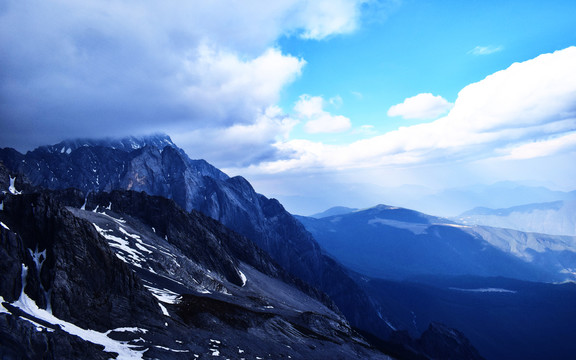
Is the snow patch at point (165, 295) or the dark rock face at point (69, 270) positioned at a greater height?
the dark rock face at point (69, 270)

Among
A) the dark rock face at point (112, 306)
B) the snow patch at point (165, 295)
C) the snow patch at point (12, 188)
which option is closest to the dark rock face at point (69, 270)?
the dark rock face at point (112, 306)

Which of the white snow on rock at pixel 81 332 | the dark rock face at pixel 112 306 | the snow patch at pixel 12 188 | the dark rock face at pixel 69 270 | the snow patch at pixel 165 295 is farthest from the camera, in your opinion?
the snow patch at pixel 12 188

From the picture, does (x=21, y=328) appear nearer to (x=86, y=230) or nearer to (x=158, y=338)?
(x=158, y=338)

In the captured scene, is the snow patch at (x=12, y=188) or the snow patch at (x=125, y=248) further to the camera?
the snow patch at (x=12, y=188)

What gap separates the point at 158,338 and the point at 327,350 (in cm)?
4750

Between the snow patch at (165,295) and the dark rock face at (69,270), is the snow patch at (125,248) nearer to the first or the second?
the snow patch at (165,295)

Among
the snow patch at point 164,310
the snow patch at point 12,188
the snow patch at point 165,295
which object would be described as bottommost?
the snow patch at point 164,310

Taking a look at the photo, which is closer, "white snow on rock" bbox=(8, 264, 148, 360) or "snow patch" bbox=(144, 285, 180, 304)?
"white snow on rock" bbox=(8, 264, 148, 360)

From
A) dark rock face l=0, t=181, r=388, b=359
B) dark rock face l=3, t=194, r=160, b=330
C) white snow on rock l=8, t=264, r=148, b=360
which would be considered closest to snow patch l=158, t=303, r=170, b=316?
dark rock face l=0, t=181, r=388, b=359

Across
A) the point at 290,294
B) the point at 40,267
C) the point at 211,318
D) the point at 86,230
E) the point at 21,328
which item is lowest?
the point at 290,294

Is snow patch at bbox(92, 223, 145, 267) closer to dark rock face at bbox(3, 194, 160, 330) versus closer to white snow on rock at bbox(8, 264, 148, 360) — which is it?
dark rock face at bbox(3, 194, 160, 330)

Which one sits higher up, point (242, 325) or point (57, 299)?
point (57, 299)

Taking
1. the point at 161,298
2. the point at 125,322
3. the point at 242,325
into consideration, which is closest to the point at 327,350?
the point at 242,325

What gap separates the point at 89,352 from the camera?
139 feet
